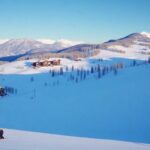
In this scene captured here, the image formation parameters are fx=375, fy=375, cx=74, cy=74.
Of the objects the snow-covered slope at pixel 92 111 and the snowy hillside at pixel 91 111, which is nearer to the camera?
the snowy hillside at pixel 91 111

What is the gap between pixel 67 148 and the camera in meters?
22.5

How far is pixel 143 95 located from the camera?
145125 mm

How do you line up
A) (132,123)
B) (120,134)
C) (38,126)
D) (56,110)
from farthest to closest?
(56,110) < (38,126) < (132,123) < (120,134)

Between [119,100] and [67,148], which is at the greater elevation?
[67,148]

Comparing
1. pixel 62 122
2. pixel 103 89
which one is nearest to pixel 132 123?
pixel 62 122

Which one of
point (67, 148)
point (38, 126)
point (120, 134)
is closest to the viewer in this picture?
point (67, 148)

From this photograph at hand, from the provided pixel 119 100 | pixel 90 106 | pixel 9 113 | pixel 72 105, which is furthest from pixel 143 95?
pixel 9 113

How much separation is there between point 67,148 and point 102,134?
288 ft

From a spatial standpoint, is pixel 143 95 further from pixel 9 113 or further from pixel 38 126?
pixel 9 113

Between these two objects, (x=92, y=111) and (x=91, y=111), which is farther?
(x=91, y=111)

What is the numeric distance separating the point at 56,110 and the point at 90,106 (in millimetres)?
15688

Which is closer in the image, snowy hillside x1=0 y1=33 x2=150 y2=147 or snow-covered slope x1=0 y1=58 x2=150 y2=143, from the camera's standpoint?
snowy hillside x1=0 y1=33 x2=150 y2=147

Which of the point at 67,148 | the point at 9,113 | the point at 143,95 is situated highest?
the point at 67,148

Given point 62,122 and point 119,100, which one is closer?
point 62,122
